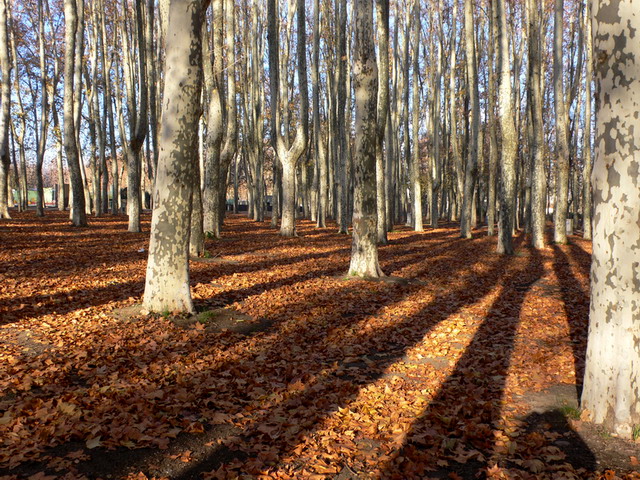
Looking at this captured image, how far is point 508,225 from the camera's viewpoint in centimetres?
1468

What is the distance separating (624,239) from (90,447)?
3983 millimetres

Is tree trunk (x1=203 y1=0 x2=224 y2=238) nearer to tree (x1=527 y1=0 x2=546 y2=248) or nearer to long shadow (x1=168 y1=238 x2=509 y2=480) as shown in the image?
long shadow (x1=168 y1=238 x2=509 y2=480)

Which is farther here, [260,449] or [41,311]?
[41,311]

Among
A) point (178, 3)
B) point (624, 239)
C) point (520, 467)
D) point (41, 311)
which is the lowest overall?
point (520, 467)

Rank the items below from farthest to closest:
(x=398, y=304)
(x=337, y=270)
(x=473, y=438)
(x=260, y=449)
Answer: (x=337, y=270), (x=398, y=304), (x=473, y=438), (x=260, y=449)

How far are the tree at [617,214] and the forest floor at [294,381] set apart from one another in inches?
15.8

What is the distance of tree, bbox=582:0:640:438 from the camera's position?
11.1ft

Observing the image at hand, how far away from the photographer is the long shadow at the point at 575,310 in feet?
17.2

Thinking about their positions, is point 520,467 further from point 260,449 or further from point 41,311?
point 41,311

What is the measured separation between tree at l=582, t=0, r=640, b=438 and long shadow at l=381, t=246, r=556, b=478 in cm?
92

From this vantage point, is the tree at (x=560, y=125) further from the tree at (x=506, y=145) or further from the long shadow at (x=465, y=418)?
the long shadow at (x=465, y=418)

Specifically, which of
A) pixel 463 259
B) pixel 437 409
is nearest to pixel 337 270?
pixel 463 259

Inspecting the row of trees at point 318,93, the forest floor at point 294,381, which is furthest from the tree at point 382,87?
the forest floor at point 294,381

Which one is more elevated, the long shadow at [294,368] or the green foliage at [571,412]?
the long shadow at [294,368]
